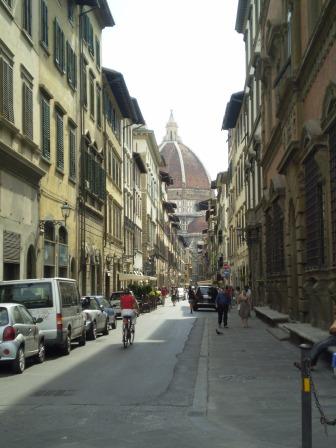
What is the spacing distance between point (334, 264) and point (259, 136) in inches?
987

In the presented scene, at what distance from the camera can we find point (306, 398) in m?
7.18

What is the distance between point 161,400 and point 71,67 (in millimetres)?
26272

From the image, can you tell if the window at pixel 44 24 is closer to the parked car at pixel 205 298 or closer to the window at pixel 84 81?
the window at pixel 84 81

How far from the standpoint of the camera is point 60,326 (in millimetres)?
18562

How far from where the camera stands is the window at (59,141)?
3225 centimetres

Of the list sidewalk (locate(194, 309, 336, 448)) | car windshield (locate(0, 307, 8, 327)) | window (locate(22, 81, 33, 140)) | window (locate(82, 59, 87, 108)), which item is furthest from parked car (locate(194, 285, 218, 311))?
car windshield (locate(0, 307, 8, 327))

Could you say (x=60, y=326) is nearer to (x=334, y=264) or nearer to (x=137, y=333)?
(x=334, y=264)

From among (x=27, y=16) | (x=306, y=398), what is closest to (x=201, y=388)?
(x=306, y=398)

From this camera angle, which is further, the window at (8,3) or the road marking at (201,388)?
the window at (8,3)

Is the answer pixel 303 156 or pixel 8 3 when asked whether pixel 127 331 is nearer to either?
pixel 303 156

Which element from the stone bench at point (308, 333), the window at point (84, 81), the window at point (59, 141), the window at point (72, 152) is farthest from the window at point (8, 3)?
the window at point (84, 81)

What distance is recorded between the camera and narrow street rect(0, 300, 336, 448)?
8.61 m

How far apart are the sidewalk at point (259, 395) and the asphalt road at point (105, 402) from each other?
32cm

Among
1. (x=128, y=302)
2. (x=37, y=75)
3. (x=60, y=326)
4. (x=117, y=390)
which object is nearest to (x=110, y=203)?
(x=37, y=75)
